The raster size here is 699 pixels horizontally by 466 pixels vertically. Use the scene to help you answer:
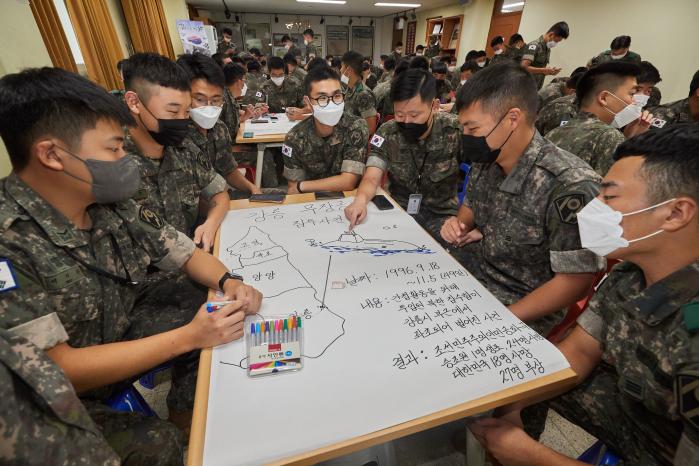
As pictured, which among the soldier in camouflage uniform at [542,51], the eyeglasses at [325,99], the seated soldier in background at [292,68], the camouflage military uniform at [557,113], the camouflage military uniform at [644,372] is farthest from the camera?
the soldier in camouflage uniform at [542,51]

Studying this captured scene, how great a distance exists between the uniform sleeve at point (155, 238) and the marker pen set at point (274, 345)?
45 cm

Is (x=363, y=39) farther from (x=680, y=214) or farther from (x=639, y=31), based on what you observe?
(x=680, y=214)

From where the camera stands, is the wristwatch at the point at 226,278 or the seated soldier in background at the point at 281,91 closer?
the wristwatch at the point at 226,278

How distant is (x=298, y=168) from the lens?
246cm

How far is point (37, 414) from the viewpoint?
628 millimetres

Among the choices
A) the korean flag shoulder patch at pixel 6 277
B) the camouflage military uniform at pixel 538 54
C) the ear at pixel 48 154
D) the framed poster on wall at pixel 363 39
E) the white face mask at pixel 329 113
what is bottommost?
the korean flag shoulder patch at pixel 6 277

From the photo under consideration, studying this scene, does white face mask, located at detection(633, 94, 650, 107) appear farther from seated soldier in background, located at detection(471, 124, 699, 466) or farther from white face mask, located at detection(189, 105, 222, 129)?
white face mask, located at detection(189, 105, 222, 129)

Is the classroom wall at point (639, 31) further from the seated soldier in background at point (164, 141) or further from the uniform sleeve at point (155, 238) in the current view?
the uniform sleeve at point (155, 238)

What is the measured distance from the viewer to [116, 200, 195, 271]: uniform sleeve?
1120mm

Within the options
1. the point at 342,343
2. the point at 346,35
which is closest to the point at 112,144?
the point at 342,343

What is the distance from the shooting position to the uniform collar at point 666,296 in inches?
29.4

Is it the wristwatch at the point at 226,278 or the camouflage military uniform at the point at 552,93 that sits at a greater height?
the camouflage military uniform at the point at 552,93

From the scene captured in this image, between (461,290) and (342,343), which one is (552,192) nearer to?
(461,290)

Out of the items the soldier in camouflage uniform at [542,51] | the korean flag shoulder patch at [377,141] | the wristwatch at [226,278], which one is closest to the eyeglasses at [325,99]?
the korean flag shoulder patch at [377,141]
